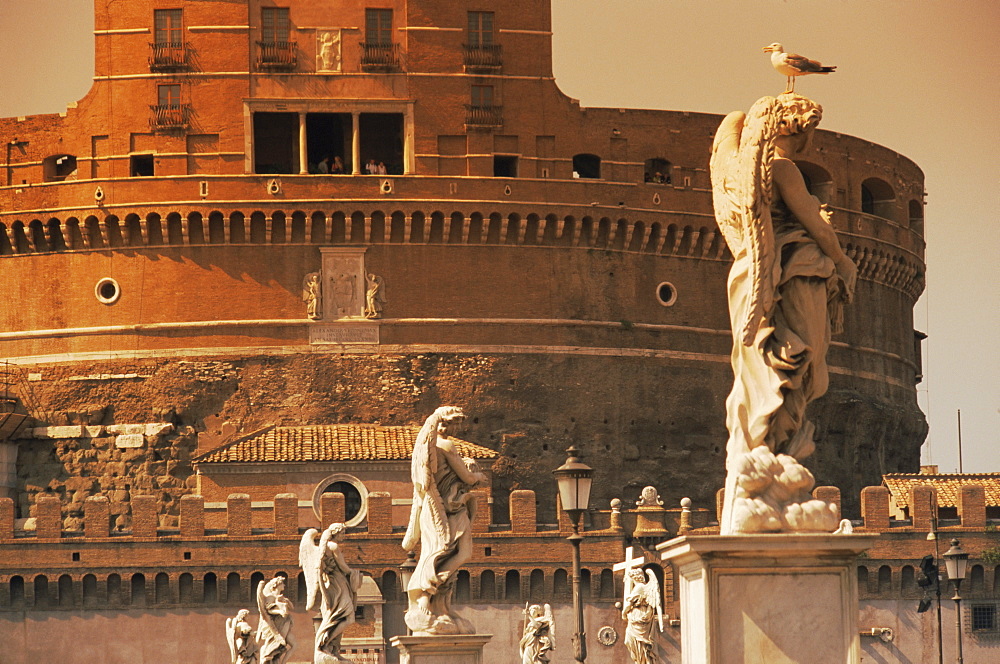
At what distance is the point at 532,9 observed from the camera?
4894 cm

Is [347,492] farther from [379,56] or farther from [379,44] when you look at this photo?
[379,44]

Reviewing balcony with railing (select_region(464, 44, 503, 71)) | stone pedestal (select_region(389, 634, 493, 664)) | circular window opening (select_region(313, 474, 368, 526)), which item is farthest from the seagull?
balcony with railing (select_region(464, 44, 503, 71))

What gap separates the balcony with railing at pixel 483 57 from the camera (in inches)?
1907

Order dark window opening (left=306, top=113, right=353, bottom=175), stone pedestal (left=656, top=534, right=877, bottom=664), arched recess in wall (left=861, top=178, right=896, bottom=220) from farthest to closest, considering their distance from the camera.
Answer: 1. arched recess in wall (left=861, top=178, right=896, bottom=220)
2. dark window opening (left=306, top=113, right=353, bottom=175)
3. stone pedestal (left=656, top=534, right=877, bottom=664)

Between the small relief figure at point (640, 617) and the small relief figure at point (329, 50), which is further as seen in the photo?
the small relief figure at point (329, 50)

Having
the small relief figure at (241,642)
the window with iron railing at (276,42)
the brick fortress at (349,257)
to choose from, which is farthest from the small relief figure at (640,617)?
the window with iron railing at (276,42)

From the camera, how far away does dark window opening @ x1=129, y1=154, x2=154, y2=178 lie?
4791 centimetres

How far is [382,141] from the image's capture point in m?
49.6

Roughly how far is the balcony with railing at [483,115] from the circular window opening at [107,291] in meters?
8.39

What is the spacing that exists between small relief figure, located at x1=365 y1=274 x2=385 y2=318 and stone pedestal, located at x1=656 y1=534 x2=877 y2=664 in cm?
3964

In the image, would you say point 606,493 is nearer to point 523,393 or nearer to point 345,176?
point 523,393

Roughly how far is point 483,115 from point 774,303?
40284mm

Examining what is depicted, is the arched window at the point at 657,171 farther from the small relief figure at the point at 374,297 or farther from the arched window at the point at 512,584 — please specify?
the arched window at the point at 512,584

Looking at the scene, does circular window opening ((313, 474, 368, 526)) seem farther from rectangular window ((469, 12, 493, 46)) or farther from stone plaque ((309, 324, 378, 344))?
rectangular window ((469, 12, 493, 46))
